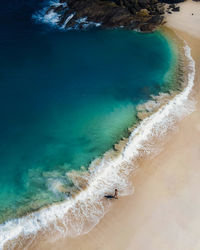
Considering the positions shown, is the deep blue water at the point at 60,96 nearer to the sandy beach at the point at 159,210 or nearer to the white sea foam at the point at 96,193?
the white sea foam at the point at 96,193

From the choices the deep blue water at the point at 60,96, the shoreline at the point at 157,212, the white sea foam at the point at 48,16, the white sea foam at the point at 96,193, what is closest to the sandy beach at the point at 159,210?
the shoreline at the point at 157,212

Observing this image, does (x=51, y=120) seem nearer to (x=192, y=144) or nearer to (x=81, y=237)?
(x=81, y=237)

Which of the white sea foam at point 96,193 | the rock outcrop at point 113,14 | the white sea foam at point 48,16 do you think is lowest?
the white sea foam at point 96,193

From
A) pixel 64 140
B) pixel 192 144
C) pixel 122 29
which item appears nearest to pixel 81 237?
pixel 64 140

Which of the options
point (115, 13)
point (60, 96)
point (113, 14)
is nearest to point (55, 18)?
point (113, 14)

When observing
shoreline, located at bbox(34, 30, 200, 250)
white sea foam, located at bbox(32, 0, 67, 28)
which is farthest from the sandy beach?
white sea foam, located at bbox(32, 0, 67, 28)

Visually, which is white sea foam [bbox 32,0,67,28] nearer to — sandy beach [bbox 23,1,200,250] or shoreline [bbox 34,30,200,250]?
sandy beach [bbox 23,1,200,250]

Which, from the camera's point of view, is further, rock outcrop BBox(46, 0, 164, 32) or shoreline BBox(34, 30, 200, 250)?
rock outcrop BBox(46, 0, 164, 32)
